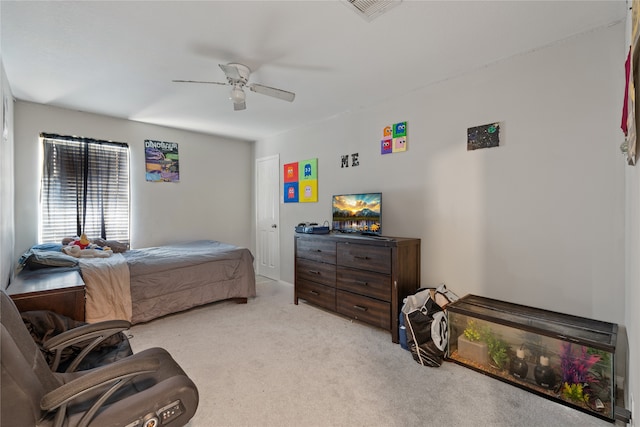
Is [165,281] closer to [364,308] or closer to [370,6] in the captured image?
[364,308]

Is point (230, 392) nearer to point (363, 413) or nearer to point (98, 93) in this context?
point (363, 413)

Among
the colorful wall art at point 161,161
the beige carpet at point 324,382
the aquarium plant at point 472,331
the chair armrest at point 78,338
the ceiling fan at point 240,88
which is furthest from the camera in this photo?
the colorful wall art at point 161,161

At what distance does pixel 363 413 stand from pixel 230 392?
0.89 meters

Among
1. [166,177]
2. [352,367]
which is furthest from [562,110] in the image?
[166,177]

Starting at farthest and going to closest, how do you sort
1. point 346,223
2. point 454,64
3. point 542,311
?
1. point 346,223
2. point 454,64
3. point 542,311

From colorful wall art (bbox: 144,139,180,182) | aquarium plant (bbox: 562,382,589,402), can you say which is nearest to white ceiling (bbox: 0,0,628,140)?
colorful wall art (bbox: 144,139,180,182)

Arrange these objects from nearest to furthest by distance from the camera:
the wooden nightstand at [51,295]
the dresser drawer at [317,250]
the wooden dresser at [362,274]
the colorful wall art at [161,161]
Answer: the wooden nightstand at [51,295] < the wooden dresser at [362,274] < the dresser drawer at [317,250] < the colorful wall art at [161,161]

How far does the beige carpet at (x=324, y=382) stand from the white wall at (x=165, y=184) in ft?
6.57

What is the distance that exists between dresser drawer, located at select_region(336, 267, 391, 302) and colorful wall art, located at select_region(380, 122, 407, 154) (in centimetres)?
142

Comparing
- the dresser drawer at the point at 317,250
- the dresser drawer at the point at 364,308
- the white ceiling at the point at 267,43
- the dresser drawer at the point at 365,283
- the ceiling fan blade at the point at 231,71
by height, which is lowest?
the dresser drawer at the point at 364,308

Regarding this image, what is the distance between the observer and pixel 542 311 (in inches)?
88.1

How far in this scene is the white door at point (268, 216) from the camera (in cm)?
497

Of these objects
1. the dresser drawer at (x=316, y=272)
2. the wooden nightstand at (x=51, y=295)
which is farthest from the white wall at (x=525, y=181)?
the wooden nightstand at (x=51, y=295)

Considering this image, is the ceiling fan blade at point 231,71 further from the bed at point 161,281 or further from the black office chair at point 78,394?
the bed at point 161,281
